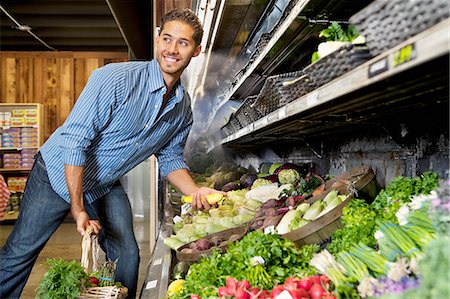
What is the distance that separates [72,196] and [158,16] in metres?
4.52

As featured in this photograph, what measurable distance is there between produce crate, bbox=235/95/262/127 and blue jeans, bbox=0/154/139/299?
0.98 m

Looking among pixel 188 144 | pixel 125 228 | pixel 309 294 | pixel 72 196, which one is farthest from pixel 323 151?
pixel 188 144

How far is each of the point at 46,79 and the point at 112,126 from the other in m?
9.99

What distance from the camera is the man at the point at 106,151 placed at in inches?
118

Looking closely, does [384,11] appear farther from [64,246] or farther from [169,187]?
[64,246]

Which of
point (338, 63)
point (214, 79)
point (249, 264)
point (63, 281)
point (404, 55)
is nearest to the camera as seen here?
point (404, 55)

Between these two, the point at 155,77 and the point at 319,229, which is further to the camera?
the point at 155,77

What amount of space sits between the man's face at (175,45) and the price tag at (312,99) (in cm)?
148

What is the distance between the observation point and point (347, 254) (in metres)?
1.82

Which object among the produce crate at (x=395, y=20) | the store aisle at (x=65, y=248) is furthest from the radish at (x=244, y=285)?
the store aisle at (x=65, y=248)

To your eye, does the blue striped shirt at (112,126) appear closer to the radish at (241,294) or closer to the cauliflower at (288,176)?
the cauliflower at (288,176)

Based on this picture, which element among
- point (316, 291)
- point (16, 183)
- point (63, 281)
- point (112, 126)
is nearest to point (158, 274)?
point (63, 281)

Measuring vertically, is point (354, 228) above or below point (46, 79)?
below

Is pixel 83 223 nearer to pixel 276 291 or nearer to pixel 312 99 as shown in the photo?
pixel 276 291
